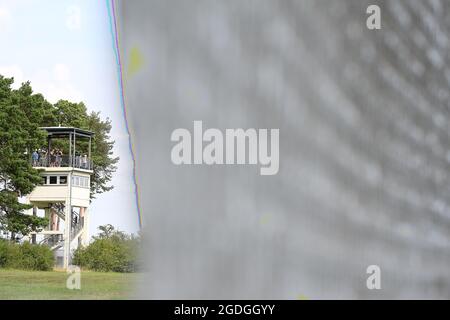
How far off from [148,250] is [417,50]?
23.0 inches

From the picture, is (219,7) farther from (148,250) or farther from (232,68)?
(148,250)

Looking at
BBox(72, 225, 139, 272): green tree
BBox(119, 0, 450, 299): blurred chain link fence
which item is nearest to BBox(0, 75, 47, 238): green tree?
BBox(72, 225, 139, 272): green tree

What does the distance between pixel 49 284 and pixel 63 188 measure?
4.89ft

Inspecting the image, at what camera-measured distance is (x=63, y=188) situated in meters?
6.76

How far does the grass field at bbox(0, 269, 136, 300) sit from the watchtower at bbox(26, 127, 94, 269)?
1.66 feet

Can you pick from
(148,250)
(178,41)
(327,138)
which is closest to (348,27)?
(327,138)

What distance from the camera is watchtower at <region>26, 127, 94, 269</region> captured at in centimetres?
647

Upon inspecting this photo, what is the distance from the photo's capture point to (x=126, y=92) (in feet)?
2.37

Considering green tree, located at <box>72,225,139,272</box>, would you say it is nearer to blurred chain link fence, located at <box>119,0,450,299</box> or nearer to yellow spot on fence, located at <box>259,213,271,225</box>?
blurred chain link fence, located at <box>119,0,450,299</box>

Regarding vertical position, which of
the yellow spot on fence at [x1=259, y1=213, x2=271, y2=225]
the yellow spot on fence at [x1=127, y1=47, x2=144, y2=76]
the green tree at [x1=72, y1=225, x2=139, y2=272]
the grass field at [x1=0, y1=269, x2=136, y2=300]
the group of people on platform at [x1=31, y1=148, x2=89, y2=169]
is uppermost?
the group of people on platform at [x1=31, y1=148, x2=89, y2=169]

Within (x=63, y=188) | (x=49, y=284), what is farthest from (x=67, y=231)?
(x=49, y=284)

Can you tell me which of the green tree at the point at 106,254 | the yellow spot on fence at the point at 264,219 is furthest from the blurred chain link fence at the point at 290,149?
the green tree at the point at 106,254

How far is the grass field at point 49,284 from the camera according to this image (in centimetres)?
491
